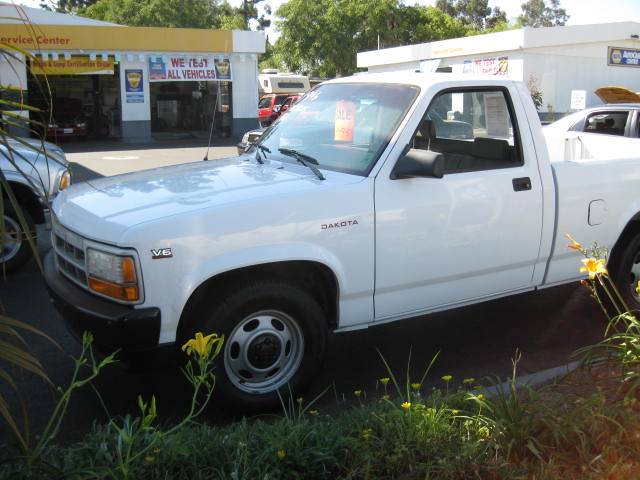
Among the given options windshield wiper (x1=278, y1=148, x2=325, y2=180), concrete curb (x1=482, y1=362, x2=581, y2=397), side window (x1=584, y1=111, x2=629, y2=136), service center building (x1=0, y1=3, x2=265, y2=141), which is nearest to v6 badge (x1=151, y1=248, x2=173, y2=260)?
windshield wiper (x1=278, y1=148, x2=325, y2=180)

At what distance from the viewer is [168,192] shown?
13.5ft

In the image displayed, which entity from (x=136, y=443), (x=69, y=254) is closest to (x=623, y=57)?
(x=69, y=254)

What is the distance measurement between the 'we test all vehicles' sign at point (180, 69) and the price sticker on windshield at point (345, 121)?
862 inches

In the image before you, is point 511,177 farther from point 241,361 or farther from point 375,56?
point 375,56

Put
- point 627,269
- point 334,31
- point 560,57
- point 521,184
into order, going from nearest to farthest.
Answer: point 521,184
point 627,269
point 560,57
point 334,31

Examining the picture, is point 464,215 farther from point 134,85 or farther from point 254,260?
point 134,85

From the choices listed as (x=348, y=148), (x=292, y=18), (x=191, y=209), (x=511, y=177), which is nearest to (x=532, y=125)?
(x=511, y=177)

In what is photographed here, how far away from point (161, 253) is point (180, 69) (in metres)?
24.0

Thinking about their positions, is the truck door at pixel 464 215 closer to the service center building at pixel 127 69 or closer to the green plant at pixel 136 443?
the green plant at pixel 136 443

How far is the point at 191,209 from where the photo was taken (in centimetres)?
374

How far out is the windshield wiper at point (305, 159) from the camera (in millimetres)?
4273

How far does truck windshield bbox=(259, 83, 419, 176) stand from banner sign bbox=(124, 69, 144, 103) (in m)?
22.1

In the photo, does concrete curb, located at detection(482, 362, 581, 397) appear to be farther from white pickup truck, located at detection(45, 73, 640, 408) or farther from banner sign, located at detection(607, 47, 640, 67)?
banner sign, located at detection(607, 47, 640, 67)

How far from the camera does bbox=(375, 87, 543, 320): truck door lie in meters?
4.26
